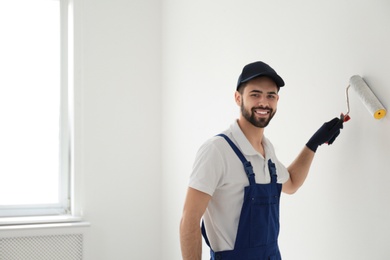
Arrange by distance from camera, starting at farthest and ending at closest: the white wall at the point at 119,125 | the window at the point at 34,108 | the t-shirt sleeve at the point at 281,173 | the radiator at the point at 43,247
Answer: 1. the window at the point at 34,108
2. the white wall at the point at 119,125
3. the radiator at the point at 43,247
4. the t-shirt sleeve at the point at 281,173

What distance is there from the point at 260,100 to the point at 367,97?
0.36 metres

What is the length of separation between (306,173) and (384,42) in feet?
2.00

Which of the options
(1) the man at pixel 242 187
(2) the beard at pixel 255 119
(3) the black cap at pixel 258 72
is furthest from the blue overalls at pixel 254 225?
(3) the black cap at pixel 258 72

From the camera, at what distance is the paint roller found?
1.56 m

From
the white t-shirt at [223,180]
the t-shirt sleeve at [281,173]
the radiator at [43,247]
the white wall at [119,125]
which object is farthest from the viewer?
the white wall at [119,125]

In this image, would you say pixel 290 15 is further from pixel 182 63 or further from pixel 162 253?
pixel 162 253

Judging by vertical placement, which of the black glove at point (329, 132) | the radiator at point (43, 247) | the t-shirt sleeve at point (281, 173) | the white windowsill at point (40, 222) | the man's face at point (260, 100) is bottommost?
the radiator at point (43, 247)

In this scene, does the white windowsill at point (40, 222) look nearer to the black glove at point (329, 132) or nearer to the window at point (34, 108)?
the window at point (34, 108)

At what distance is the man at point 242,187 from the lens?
166 centimetres

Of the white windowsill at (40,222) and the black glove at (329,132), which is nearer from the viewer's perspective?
the black glove at (329,132)

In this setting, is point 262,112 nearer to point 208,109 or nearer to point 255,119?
point 255,119

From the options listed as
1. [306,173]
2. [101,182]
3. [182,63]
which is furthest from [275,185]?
[101,182]

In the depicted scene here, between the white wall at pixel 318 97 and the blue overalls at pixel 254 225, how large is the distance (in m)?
0.29

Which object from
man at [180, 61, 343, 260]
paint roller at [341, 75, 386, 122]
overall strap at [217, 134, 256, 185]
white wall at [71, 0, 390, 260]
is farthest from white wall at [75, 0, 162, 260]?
paint roller at [341, 75, 386, 122]
